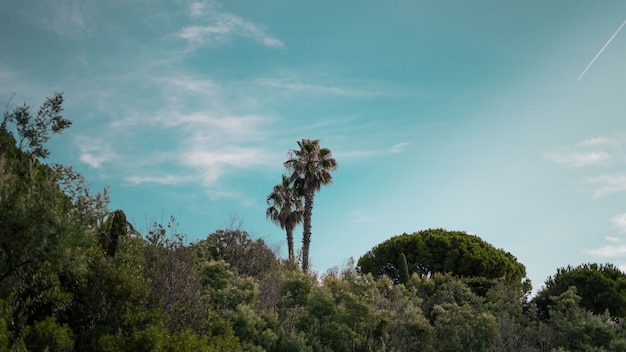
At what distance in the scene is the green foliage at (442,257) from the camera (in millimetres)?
41375

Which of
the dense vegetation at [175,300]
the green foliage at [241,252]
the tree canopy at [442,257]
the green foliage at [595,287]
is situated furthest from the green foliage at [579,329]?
the tree canopy at [442,257]

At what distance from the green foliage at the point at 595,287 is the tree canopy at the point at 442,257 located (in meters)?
8.64

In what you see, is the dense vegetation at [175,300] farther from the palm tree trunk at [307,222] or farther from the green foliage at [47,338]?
the palm tree trunk at [307,222]

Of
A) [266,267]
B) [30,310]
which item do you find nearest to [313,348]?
[30,310]

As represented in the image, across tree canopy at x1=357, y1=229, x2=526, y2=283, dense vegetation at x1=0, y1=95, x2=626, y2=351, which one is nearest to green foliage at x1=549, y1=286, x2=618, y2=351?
dense vegetation at x1=0, y1=95, x2=626, y2=351

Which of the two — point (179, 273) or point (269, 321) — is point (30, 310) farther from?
point (269, 321)

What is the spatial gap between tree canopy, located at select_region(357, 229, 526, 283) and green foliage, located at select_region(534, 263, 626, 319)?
8.64m

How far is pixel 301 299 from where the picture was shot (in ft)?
62.2

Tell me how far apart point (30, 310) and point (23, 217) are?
2612 millimetres

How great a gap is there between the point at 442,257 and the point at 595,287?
1260 centimetres

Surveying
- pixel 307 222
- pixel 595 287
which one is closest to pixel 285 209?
pixel 307 222

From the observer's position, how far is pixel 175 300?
48.6ft

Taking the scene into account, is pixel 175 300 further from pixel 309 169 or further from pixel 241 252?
pixel 309 169

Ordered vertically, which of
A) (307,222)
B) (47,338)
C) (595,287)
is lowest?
(47,338)
